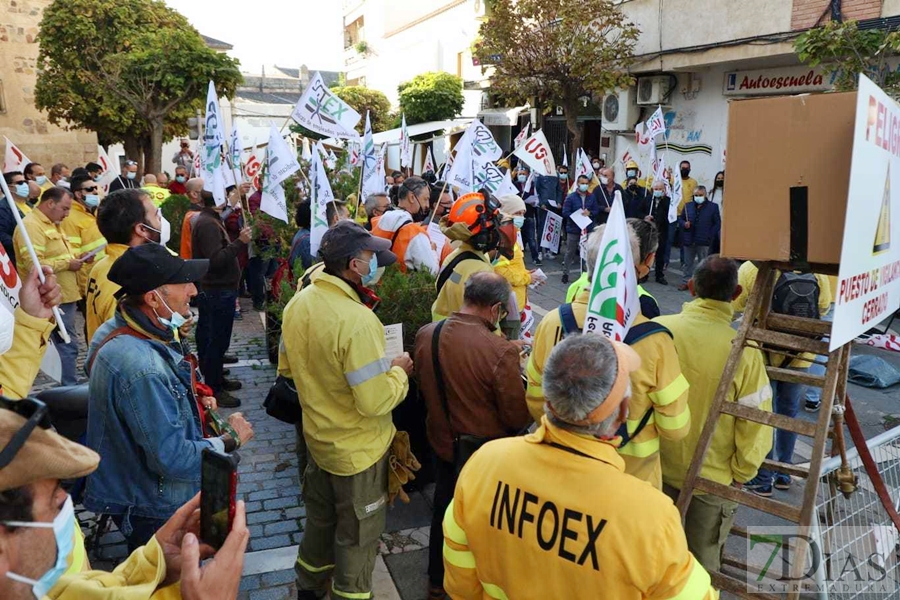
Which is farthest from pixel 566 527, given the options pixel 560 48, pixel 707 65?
Answer: pixel 560 48

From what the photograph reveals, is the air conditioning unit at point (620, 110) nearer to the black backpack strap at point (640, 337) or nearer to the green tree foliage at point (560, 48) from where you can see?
the green tree foliage at point (560, 48)

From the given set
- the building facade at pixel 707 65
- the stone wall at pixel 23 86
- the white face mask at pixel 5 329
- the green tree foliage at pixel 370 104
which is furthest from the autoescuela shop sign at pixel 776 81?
the stone wall at pixel 23 86

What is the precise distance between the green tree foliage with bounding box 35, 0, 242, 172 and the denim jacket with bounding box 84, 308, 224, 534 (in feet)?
59.0

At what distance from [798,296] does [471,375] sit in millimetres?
2631

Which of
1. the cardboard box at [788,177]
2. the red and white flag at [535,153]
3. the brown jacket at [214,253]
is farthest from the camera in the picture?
the red and white flag at [535,153]

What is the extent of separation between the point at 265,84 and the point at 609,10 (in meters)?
45.4

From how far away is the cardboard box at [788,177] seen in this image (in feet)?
7.77

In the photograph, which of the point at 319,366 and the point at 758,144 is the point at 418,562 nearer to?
the point at 319,366

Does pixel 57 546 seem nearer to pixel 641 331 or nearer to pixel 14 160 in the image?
pixel 641 331

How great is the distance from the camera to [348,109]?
7777 mm

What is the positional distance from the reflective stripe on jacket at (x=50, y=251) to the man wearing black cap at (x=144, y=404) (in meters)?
3.92

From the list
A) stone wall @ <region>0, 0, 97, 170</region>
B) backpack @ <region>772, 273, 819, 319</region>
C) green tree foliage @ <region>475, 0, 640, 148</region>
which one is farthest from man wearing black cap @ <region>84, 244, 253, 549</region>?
stone wall @ <region>0, 0, 97, 170</region>

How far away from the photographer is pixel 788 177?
2.47 m

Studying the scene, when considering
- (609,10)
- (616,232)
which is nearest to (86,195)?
(616,232)
